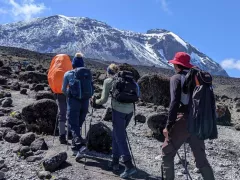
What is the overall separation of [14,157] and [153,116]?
4.97 metres

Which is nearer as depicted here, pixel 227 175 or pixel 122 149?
pixel 122 149

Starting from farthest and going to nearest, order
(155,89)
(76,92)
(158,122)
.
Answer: (155,89), (158,122), (76,92)

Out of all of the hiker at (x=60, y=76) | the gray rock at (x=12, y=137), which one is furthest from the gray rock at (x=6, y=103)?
the hiker at (x=60, y=76)

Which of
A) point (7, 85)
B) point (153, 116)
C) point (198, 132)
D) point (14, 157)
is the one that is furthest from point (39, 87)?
point (198, 132)

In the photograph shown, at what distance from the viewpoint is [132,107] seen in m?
7.33

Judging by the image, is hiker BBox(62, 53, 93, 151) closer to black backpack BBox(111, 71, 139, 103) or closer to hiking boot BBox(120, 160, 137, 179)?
black backpack BBox(111, 71, 139, 103)

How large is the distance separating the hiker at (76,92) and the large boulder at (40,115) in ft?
8.12

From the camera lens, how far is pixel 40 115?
1084 centimetres

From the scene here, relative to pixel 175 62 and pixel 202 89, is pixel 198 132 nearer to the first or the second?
pixel 202 89

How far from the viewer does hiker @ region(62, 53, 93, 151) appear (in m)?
7.96

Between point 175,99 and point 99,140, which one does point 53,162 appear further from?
point 175,99

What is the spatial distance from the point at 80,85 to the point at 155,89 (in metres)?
13.0

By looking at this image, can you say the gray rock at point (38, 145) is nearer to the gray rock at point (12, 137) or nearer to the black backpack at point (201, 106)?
the gray rock at point (12, 137)

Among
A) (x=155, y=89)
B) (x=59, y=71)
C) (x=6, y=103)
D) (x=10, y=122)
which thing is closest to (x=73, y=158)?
(x=59, y=71)
